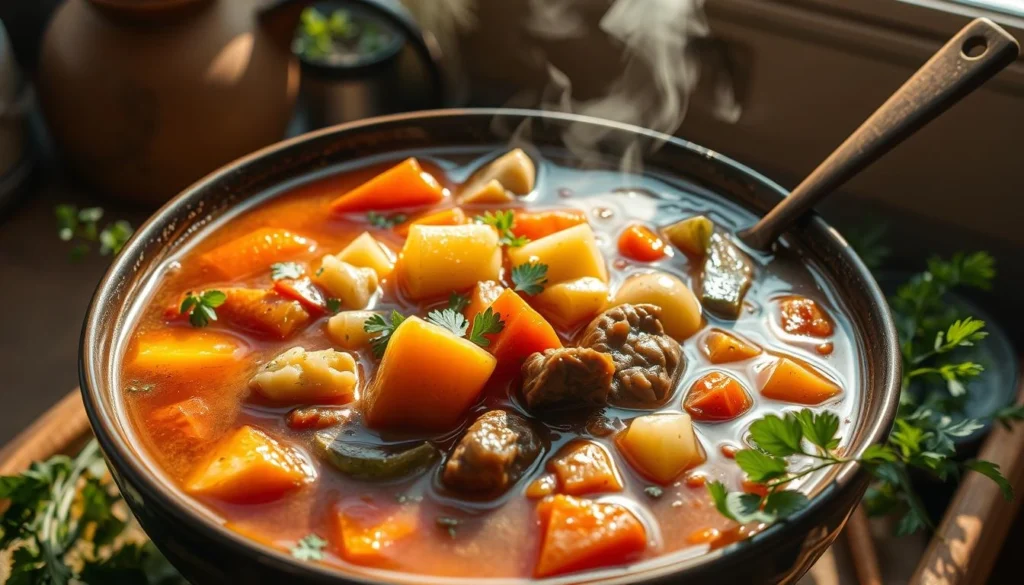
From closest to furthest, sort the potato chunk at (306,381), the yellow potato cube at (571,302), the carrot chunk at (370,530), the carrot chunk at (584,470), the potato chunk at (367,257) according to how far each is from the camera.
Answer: the carrot chunk at (370,530) → the carrot chunk at (584,470) → the potato chunk at (306,381) → the yellow potato cube at (571,302) → the potato chunk at (367,257)

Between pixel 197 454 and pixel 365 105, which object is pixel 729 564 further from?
pixel 365 105

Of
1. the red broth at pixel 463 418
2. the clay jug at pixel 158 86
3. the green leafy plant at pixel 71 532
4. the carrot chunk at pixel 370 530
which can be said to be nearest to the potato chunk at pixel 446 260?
the red broth at pixel 463 418

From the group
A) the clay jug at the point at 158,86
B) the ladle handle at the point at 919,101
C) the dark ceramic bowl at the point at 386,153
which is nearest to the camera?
the dark ceramic bowl at the point at 386,153

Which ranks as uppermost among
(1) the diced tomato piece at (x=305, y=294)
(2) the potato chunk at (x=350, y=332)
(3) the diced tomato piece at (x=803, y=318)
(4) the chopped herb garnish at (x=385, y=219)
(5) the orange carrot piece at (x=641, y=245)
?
(3) the diced tomato piece at (x=803, y=318)

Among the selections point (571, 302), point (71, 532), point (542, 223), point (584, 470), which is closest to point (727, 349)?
point (571, 302)

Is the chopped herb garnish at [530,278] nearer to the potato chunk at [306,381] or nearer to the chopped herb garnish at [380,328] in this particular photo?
Answer: the chopped herb garnish at [380,328]

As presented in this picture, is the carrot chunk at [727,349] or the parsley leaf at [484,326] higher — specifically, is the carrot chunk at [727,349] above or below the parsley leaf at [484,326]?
above
